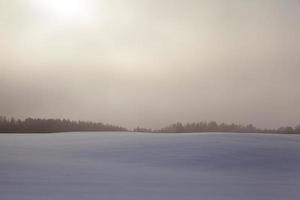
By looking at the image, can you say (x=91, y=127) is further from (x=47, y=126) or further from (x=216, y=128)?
(x=216, y=128)

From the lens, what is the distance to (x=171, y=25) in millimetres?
2605

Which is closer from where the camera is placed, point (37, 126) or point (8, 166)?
point (8, 166)

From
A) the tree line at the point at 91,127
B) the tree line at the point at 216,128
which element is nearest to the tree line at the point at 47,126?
the tree line at the point at 91,127

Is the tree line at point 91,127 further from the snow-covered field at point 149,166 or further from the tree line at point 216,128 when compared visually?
the snow-covered field at point 149,166

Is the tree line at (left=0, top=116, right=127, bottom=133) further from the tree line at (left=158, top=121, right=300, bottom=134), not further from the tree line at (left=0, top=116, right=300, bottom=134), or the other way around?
the tree line at (left=158, top=121, right=300, bottom=134)

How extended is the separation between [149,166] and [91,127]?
0.63 metres

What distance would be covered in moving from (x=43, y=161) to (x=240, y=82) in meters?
1.18

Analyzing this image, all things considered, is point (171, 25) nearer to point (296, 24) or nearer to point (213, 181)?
point (296, 24)

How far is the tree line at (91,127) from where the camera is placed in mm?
2621

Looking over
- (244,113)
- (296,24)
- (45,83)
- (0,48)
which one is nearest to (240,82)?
(244,113)

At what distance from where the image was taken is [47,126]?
2.65 m

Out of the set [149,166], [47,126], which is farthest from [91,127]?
[149,166]

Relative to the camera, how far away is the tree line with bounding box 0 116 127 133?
2615 millimetres

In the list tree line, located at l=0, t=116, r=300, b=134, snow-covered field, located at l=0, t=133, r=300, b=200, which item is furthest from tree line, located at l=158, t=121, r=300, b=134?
snow-covered field, located at l=0, t=133, r=300, b=200
